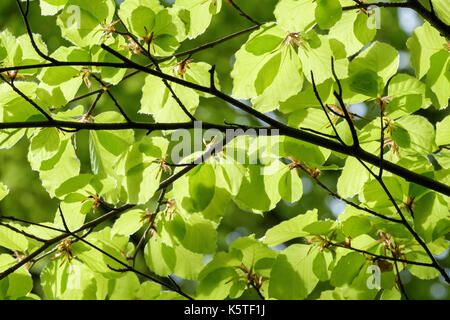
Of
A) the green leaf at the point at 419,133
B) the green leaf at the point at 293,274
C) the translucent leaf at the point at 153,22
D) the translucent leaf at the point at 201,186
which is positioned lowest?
the green leaf at the point at 293,274

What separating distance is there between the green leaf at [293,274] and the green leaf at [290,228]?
0.03m

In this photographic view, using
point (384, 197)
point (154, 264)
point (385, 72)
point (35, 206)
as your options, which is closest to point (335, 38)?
point (385, 72)

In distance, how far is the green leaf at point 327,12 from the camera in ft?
3.00

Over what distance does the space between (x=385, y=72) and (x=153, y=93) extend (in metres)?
0.56

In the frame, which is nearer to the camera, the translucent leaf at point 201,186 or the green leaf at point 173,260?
the translucent leaf at point 201,186

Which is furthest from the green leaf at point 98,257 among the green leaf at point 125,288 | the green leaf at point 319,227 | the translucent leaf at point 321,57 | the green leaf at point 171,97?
the translucent leaf at point 321,57

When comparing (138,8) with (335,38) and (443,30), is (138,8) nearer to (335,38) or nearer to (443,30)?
(335,38)

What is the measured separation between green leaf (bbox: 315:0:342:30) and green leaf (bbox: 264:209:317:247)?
1.37ft

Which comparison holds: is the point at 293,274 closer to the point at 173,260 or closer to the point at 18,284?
the point at 173,260

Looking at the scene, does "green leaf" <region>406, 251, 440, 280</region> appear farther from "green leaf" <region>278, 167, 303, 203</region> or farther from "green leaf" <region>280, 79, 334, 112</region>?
"green leaf" <region>280, 79, 334, 112</region>

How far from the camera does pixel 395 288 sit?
124 cm

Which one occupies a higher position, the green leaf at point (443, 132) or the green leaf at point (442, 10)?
the green leaf at point (442, 10)

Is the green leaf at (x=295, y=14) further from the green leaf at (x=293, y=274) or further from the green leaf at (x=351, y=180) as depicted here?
the green leaf at (x=293, y=274)

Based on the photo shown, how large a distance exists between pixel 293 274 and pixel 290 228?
0.11 metres
